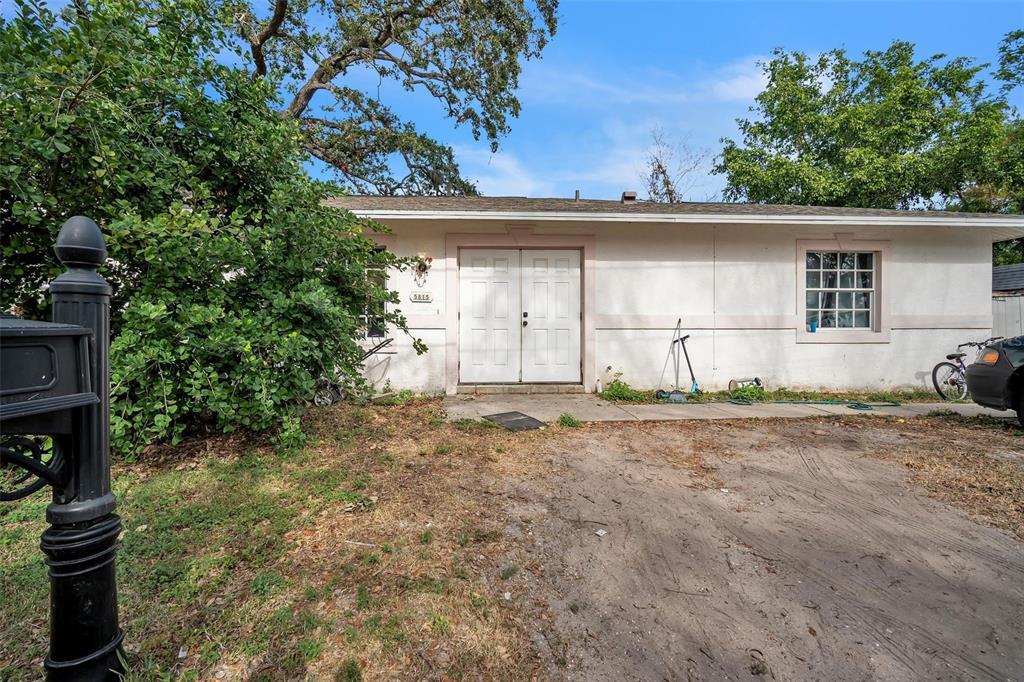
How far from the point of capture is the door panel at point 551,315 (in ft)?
24.9

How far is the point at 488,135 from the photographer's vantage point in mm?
13828

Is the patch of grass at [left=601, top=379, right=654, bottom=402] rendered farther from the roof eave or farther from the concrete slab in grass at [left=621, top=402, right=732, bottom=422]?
the roof eave

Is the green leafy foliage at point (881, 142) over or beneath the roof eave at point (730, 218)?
over

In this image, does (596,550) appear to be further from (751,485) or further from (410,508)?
(751,485)

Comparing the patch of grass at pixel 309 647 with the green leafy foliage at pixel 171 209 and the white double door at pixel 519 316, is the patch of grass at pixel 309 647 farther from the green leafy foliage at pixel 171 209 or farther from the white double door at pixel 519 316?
the white double door at pixel 519 316

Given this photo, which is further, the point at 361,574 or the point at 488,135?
the point at 488,135

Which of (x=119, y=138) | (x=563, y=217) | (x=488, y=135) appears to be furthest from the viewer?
(x=488, y=135)

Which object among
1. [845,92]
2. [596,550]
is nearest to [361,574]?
[596,550]

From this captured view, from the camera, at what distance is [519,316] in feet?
24.8

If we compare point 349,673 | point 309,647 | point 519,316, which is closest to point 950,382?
point 519,316

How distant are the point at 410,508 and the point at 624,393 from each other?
4.84 meters

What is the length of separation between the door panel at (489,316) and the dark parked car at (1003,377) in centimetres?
590

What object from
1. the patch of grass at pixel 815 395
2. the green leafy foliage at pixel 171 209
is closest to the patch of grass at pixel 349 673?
the green leafy foliage at pixel 171 209

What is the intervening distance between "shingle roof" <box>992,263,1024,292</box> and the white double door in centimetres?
1505
